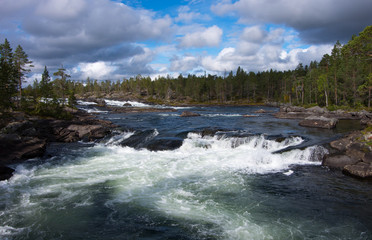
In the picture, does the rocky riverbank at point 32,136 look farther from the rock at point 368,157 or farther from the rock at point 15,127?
the rock at point 368,157

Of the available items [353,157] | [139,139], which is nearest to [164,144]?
[139,139]

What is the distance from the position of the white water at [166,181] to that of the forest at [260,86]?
50.0 feet

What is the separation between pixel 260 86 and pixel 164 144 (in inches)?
4411

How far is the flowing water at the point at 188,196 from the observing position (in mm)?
11195

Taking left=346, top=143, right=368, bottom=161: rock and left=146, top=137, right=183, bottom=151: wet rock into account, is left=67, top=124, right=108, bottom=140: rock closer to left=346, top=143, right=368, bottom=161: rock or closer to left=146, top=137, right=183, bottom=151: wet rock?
left=146, top=137, right=183, bottom=151: wet rock

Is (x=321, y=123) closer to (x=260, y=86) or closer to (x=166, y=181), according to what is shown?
(x=166, y=181)

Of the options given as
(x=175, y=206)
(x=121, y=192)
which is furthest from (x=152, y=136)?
(x=175, y=206)

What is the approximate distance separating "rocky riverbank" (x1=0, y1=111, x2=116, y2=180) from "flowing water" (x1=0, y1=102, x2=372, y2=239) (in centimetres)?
158

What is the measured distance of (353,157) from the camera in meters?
19.5

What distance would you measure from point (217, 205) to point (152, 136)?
62.0 feet

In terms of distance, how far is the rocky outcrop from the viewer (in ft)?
57.4

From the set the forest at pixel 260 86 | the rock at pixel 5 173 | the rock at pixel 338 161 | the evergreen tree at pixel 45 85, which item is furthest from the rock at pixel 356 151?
the evergreen tree at pixel 45 85

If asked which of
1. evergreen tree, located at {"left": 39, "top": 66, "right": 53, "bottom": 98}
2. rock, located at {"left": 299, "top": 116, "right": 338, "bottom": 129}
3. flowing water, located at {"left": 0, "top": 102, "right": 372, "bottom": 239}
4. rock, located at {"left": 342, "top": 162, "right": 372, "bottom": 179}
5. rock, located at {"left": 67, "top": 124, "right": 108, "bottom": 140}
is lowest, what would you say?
flowing water, located at {"left": 0, "top": 102, "right": 372, "bottom": 239}

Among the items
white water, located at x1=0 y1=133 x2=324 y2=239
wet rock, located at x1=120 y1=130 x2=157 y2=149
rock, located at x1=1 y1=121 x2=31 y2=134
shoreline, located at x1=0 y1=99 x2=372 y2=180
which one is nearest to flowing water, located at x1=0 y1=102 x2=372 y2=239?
white water, located at x1=0 y1=133 x2=324 y2=239
